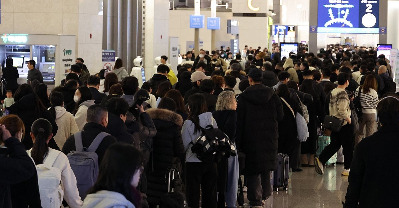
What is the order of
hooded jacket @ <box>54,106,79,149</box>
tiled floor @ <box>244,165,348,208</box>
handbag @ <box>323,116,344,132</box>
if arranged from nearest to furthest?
hooded jacket @ <box>54,106,79,149</box> < tiled floor @ <box>244,165,348,208</box> < handbag @ <box>323,116,344,132</box>

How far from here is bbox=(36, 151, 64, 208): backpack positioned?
20.6 feet

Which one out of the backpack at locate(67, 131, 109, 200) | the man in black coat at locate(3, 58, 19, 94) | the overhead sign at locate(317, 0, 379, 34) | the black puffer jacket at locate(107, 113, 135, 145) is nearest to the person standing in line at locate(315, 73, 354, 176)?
the black puffer jacket at locate(107, 113, 135, 145)

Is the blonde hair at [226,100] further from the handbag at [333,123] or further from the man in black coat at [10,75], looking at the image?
the man in black coat at [10,75]

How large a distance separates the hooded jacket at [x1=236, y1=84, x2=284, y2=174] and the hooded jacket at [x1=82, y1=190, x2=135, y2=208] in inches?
231

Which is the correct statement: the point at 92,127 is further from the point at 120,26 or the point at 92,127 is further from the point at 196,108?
the point at 120,26

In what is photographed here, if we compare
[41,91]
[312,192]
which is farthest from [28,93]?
[312,192]

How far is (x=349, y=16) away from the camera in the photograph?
28.0 meters

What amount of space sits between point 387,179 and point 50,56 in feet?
46.0

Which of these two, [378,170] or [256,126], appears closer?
[378,170]

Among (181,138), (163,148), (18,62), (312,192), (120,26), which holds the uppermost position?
(120,26)

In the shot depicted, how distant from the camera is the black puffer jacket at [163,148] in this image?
8672 mm

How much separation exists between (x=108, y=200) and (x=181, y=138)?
475cm

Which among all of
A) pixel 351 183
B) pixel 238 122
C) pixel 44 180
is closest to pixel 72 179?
pixel 44 180

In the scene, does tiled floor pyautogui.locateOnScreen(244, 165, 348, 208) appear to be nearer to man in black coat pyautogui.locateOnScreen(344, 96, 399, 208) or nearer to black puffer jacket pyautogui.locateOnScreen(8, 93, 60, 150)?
black puffer jacket pyautogui.locateOnScreen(8, 93, 60, 150)
